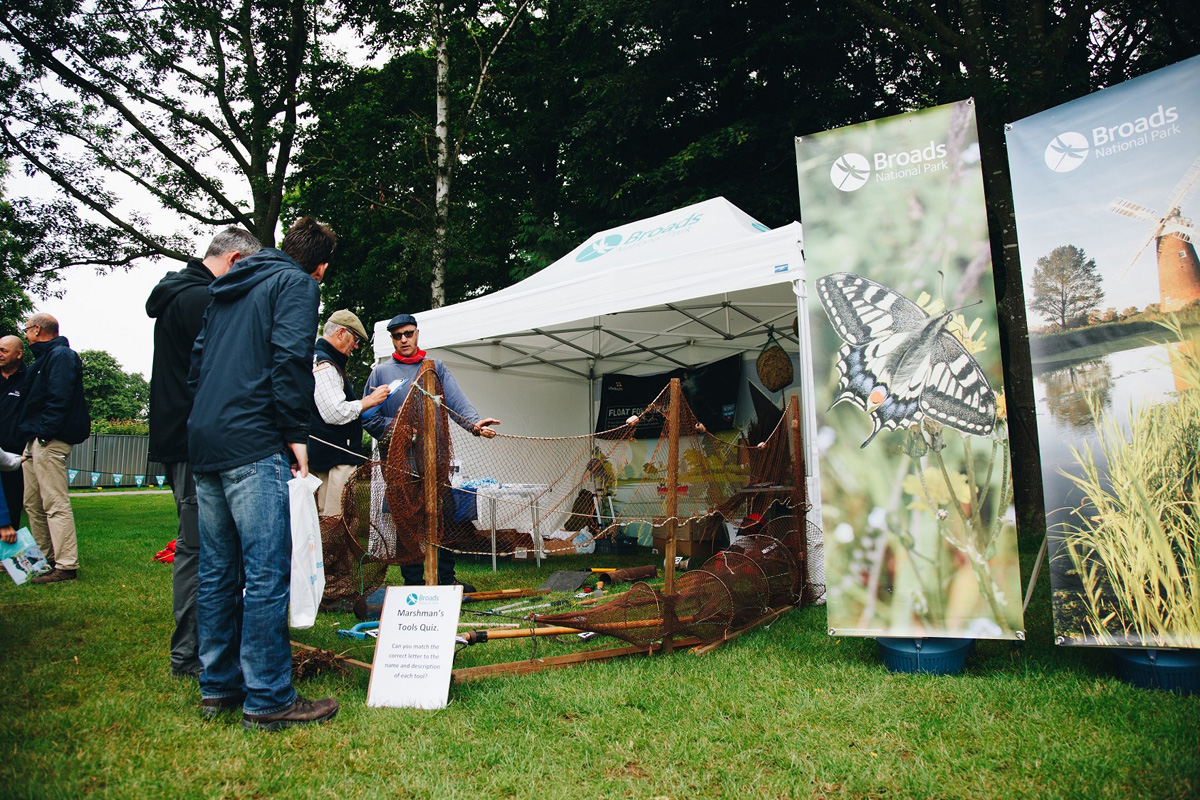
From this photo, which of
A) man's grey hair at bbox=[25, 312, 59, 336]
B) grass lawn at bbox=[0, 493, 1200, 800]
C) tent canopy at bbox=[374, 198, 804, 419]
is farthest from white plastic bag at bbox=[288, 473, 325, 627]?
man's grey hair at bbox=[25, 312, 59, 336]

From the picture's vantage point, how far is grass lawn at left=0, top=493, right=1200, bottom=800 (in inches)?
80.6

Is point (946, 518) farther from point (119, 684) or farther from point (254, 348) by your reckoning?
point (119, 684)

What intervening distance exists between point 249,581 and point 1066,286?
3319 millimetres

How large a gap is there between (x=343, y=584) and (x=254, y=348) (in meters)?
2.35

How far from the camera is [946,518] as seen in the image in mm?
3078

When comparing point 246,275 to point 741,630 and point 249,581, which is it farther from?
point 741,630

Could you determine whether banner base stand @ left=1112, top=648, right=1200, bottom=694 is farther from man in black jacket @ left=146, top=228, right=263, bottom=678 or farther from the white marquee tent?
man in black jacket @ left=146, top=228, right=263, bottom=678

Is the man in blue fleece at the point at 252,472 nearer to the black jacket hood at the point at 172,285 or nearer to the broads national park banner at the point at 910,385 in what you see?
the black jacket hood at the point at 172,285

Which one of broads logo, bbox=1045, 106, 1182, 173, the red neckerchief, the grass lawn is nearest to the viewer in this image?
the grass lawn

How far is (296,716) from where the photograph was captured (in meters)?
2.46

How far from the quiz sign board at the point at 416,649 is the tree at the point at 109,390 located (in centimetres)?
6165

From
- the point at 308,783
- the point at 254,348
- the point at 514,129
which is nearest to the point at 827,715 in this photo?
the point at 308,783

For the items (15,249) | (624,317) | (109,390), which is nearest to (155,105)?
(15,249)

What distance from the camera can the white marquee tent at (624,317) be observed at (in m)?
5.19
